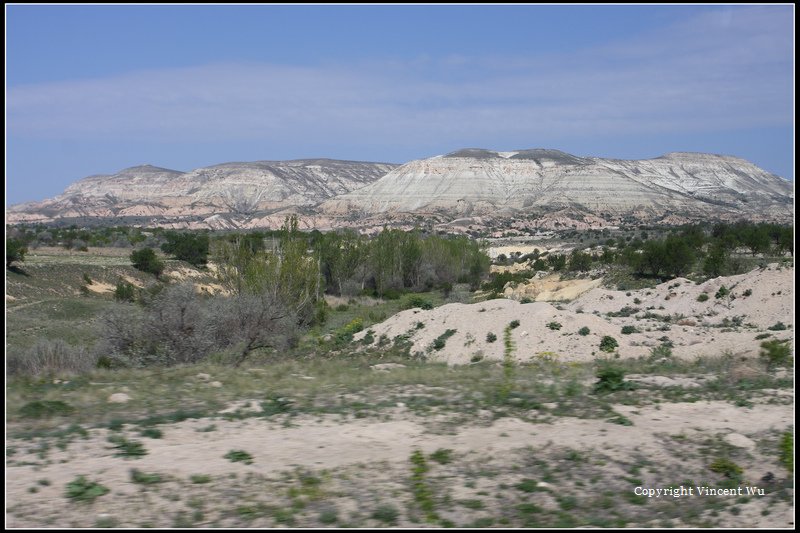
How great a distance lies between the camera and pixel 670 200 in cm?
15488

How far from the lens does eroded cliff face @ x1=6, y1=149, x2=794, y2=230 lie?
144 metres

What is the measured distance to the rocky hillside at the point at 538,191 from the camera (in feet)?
488

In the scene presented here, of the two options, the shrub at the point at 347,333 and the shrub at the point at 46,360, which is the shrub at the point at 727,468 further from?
the shrub at the point at 347,333

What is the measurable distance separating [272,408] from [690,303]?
29.4 meters

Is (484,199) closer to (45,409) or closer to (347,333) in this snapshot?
(347,333)

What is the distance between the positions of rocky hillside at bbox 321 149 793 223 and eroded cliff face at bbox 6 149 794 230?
9.4 inches

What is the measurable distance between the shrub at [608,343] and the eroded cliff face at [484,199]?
349 feet

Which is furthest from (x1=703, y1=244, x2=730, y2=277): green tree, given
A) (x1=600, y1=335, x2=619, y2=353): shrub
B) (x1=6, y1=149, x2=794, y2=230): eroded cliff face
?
(x1=6, y1=149, x2=794, y2=230): eroded cliff face

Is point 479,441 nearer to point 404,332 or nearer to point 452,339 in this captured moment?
point 452,339

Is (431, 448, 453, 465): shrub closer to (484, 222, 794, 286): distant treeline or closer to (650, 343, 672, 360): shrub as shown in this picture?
(650, 343, 672, 360): shrub

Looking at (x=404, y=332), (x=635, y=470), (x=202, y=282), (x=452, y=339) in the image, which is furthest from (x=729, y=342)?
(x=202, y=282)

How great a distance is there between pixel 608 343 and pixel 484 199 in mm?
132873

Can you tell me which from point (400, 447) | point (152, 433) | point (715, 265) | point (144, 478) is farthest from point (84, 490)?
point (715, 265)

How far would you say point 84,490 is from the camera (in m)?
6.55
